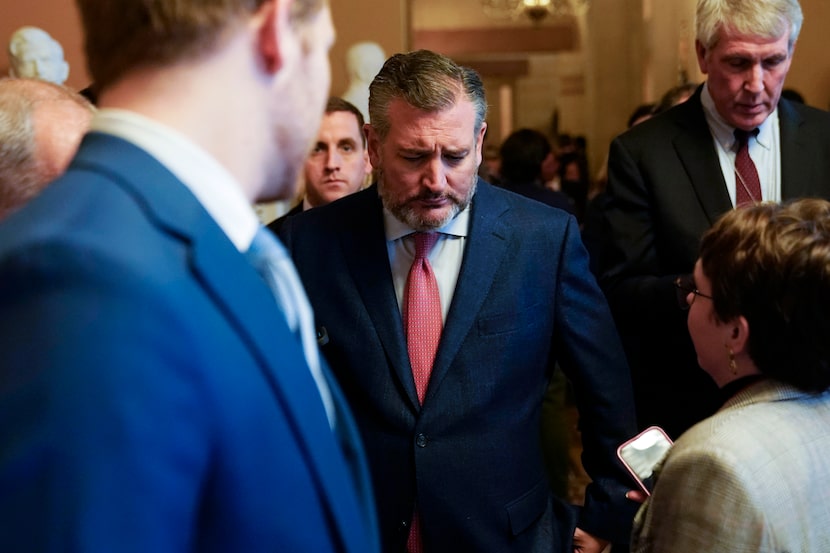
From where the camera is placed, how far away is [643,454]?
1.90 m

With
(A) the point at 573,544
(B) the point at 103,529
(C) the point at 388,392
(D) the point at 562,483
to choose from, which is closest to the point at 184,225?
(B) the point at 103,529

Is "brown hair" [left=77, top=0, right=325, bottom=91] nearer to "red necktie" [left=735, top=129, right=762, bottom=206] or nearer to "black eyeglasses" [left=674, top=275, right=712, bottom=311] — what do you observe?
"black eyeglasses" [left=674, top=275, right=712, bottom=311]

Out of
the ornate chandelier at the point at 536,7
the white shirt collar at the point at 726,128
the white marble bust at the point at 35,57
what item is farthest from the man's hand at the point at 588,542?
the ornate chandelier at the point at 536,7

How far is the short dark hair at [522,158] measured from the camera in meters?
5.45

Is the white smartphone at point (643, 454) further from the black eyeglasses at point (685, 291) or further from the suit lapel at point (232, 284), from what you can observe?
the suit lapel at point (232, 284)

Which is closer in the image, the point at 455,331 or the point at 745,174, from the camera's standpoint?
the point at 455,331

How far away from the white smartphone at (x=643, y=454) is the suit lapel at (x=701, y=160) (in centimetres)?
90

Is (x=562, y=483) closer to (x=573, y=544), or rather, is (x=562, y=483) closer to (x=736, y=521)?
(x=573, y=544)

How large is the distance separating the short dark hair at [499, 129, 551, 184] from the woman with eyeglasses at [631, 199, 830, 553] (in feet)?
12.3

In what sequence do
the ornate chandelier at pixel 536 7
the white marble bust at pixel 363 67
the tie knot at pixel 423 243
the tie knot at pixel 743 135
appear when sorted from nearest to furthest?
the tie knot at pixel 423 243
the tie knot at pixel 743 135
the white marble bust at pixel 363 67
the ornate chandelier at pixel 536 7

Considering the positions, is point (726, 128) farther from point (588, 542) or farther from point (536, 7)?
point (536, 7)

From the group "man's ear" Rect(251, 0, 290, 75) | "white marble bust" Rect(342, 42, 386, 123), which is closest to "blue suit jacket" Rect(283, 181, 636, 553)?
"man's ear" Rect(251, 0, 290, 75)

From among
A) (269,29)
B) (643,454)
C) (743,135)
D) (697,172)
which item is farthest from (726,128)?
(269,29)

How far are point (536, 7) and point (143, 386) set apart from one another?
12.6m
